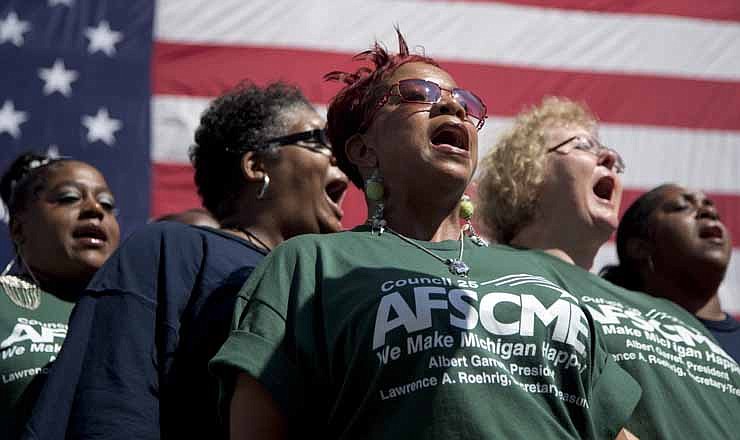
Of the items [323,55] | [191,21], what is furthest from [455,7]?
[191,21]

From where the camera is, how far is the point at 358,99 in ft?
8.54

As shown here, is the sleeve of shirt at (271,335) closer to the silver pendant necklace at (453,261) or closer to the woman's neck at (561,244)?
the silver pendant necklace at (453,261)

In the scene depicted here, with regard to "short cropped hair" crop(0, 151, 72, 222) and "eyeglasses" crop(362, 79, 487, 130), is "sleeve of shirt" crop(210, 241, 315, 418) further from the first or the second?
"short cropped hair" crop(0, 151, 72, 222)

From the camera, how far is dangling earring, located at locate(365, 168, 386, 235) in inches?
97.5

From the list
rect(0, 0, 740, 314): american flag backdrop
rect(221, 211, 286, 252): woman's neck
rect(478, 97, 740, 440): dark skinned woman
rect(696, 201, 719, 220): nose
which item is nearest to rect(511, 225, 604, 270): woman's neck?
rect(478, 97, 740, 440): dark skinned woman

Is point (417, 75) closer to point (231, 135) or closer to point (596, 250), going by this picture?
point (231, 135)

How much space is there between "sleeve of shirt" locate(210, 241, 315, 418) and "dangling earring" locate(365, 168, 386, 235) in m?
0.30

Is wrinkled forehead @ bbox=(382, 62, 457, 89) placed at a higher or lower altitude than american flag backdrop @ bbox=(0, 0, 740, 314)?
lower

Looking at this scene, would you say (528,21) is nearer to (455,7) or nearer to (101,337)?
(455,7)

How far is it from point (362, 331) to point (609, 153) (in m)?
1.72

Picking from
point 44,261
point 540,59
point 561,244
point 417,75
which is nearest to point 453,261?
point 417,75

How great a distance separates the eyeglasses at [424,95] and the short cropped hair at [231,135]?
0.72 m

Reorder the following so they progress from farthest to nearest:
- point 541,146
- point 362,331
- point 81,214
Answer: point 81,214, point 541,146, point 362,331

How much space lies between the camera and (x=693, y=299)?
4.15 m
